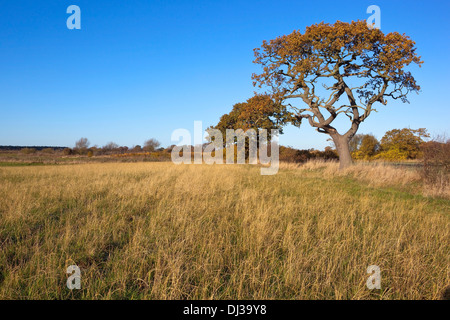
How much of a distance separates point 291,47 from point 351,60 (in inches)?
194

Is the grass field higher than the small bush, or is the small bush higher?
the small bush

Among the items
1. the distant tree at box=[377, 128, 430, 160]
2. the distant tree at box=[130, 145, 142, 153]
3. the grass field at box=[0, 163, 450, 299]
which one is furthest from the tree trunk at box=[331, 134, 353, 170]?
the distant tree at box=[130, 145, 142, 153]

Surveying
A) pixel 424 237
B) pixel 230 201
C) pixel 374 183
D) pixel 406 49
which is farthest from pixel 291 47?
pixel 424 237

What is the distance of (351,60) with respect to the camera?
58.1 ft

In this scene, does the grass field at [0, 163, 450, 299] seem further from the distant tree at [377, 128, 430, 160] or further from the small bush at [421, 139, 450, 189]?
the distant tree at [377, 128, 430, 160]

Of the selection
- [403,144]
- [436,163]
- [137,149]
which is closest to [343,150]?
[436,163]

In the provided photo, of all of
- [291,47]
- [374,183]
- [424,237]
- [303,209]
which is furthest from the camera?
[291,47]

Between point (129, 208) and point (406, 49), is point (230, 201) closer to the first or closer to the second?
point (129, 208)

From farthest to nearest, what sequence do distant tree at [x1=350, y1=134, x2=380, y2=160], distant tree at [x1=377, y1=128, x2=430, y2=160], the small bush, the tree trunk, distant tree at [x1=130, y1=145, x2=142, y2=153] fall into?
distant tree at [x1=130, y1=145, x2=142, y2=153] → distant tree at [x1=350, y1=134, x2=380, y2=160] → distant tree at [x1=377, y1=128, x2=430, y2=160] → the tree trunk → the small bush

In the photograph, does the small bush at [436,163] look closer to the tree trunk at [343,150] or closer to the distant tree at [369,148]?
the tree trunk at [343,150]

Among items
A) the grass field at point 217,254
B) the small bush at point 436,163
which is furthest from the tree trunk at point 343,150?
the grass field at point 217,254

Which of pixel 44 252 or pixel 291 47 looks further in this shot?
pixel 291 47

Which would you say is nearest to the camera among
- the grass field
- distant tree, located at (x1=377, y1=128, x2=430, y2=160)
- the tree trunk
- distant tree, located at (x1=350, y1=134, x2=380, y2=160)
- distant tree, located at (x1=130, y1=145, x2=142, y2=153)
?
the grass field
